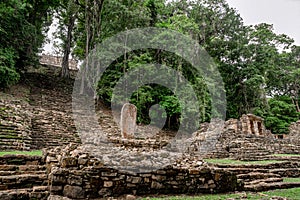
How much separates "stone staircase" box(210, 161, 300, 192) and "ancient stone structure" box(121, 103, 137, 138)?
297 centimetres

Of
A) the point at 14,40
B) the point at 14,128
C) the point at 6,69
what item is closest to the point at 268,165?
the point at 14,128

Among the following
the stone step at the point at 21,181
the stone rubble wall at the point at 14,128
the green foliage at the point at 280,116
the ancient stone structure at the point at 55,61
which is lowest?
the stone step at the point at 21,181

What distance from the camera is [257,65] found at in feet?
75.5

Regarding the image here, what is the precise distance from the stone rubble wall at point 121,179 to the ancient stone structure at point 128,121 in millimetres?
3466

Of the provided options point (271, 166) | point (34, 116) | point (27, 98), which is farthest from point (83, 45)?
point (271, 166)

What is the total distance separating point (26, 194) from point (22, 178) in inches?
28.3

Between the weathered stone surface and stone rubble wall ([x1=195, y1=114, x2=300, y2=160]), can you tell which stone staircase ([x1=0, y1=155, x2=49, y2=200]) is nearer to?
the weathered stone surface

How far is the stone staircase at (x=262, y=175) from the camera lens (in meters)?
5.42

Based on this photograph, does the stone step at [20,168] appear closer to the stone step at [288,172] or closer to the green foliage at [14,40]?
the stone step at [288,172]

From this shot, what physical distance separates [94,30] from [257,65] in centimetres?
1537

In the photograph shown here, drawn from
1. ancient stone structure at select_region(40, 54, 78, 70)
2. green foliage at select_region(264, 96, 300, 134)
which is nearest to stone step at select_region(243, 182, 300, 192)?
green foliage at select_region(264, 96, 300, 134)

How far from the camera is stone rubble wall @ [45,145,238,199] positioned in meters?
3.78

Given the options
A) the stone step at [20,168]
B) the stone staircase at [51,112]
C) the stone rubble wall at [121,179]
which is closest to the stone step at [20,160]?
the stone step at [20,168]

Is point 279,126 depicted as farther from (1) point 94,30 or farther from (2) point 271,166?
(1) point 94,30
